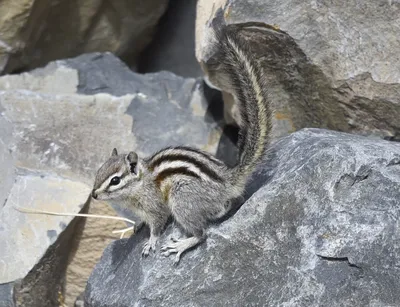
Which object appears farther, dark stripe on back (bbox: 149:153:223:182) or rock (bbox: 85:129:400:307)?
dark stripe on back (bbox: 149:153:223:182)

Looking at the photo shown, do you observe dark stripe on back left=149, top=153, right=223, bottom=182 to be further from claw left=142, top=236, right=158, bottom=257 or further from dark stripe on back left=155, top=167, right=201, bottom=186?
claw left=142, top=236, right=158, bottom=257

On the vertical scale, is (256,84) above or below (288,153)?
above

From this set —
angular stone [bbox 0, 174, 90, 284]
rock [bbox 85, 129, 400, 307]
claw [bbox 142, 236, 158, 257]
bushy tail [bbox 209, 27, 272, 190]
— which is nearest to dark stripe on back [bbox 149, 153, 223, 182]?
bushy tail [bbox 209, 27, 272, 190]

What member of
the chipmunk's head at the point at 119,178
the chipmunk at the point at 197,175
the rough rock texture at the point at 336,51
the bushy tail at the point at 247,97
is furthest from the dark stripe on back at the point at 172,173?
the rough rock texture at the point at 336,51

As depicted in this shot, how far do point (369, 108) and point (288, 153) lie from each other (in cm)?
80

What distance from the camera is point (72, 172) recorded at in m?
6.03

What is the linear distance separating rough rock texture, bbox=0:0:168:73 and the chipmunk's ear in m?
2.29

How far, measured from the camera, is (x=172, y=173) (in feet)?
15.0

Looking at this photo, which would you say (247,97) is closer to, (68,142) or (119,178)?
(119,178)

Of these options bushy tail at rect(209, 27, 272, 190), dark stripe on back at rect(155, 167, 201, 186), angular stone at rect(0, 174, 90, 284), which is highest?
bushy tail at rect(209, 27, 272, 190)

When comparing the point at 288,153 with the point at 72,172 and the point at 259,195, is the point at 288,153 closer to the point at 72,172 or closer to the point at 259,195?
the point at 259,195

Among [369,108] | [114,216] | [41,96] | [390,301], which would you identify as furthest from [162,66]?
[390,301]

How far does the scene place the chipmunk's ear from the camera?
4.64m

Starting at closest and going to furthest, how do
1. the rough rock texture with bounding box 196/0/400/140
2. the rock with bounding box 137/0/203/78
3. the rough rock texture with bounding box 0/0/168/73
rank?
1. the rough rock texture with bounding box 196/0/400/140
2. the rough rock texture with bounding box 0/0/168/73
3. the rock with bounding box 137/0/203/78
